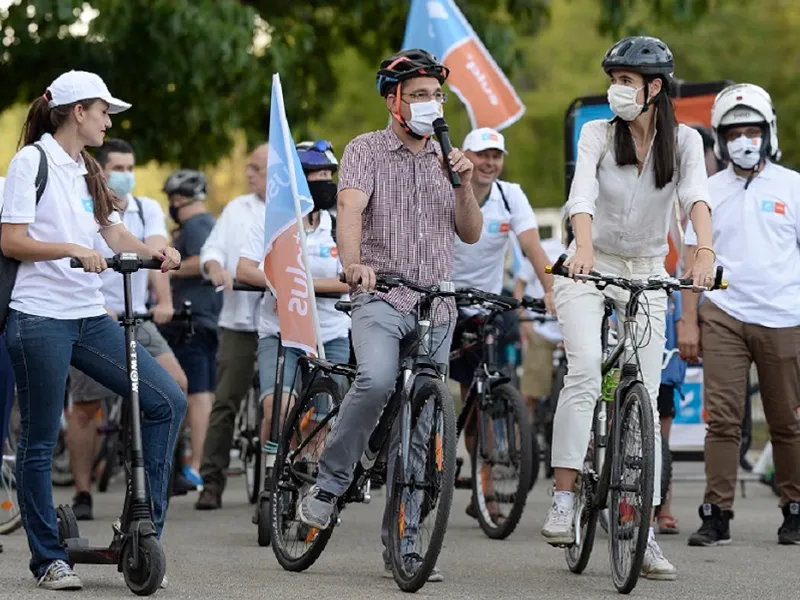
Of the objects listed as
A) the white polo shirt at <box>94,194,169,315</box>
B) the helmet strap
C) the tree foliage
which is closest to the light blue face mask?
the white polo shirt at <box>94,194,169,315</box>

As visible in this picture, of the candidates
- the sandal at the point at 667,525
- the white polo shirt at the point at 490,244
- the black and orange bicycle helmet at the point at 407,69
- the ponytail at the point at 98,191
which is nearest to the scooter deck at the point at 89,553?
the ponytail at the point at 98,191

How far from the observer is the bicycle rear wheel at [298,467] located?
820cm

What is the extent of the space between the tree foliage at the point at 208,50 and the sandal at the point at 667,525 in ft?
23.5

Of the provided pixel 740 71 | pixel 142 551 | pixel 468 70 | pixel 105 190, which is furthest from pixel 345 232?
pixel 740 71

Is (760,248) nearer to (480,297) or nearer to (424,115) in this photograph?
(480,297)

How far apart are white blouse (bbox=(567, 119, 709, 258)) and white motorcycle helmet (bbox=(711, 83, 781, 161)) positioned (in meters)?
1.46

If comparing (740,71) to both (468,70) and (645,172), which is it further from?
(645,172)

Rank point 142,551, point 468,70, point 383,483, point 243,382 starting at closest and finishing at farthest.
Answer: point 142,551, point 383,483, point 243,382, point 468,70

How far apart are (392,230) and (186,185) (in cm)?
545

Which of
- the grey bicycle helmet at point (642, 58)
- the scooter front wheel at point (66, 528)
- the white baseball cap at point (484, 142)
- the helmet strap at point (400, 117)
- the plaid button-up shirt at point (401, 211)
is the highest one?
the grey bicycle helmet at point (642, 58)

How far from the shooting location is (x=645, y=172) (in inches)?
314

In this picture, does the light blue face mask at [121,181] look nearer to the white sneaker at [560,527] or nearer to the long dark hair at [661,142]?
the long dark hair at [661,142]

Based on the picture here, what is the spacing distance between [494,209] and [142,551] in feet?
12.7

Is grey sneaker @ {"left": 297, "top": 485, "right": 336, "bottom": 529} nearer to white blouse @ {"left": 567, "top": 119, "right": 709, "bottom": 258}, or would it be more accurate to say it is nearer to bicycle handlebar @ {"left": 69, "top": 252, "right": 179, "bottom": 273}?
bicycle handlebar @ {"left": 69, "top": 252, "right": 179, "bottom": 273}
